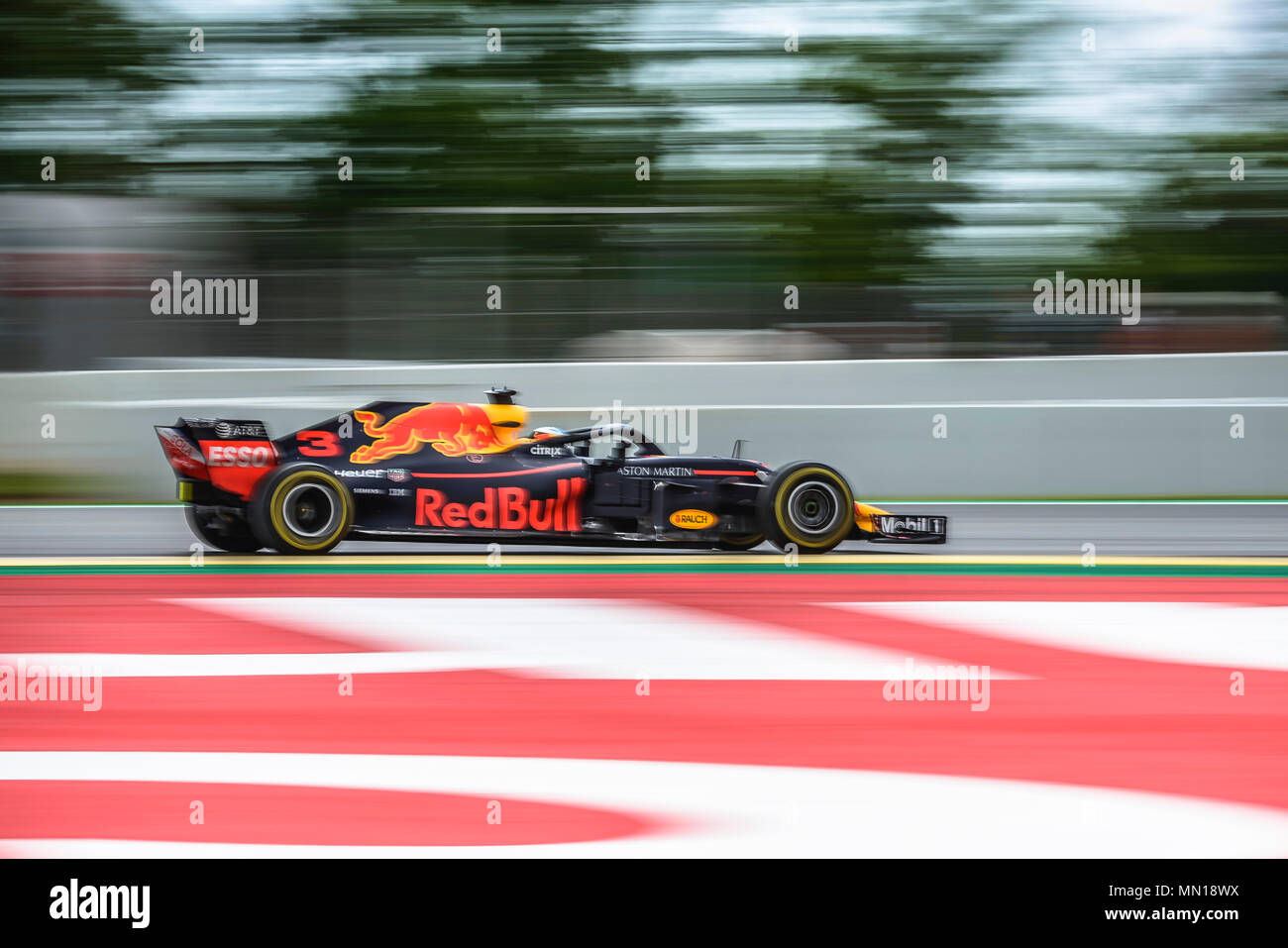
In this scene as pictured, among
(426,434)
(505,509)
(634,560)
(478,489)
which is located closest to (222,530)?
(426,434)

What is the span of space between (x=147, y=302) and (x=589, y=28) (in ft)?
17.1

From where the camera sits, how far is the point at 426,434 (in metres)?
8.22

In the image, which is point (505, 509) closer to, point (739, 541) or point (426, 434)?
point (426, 434)

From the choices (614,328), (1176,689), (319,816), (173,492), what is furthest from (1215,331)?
(319,816)

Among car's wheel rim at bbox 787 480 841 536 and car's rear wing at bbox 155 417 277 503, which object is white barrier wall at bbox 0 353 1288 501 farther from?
car's rear wing at bbox 155 417 277 503

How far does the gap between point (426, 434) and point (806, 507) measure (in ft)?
7.84

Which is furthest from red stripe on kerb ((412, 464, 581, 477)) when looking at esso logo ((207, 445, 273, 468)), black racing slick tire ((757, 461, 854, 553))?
black racing slick tire ((757, 461, 854, 553))

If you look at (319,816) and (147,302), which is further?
(147,302)

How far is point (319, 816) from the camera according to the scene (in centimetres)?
337

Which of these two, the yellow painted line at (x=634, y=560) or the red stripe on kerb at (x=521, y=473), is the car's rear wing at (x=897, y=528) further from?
the red stripe on kerb at (x=521, y=473)

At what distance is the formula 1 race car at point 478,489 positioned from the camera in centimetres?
801

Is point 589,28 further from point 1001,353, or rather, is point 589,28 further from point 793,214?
point 1001,353

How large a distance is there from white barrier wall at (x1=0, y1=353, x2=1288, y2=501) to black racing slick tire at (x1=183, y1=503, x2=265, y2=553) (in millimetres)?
3984

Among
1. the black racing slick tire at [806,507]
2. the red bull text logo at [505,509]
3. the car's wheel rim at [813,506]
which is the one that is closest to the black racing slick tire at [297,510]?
the red bull text logo at [505,509]
